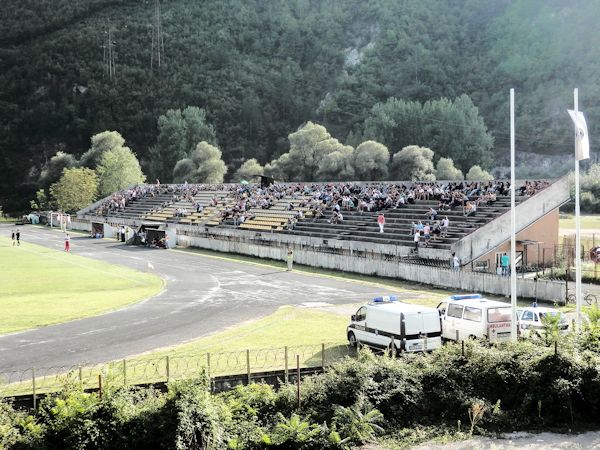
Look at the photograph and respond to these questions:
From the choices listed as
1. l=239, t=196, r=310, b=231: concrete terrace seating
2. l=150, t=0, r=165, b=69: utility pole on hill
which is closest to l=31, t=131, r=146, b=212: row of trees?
l=239, t=196, r=310, b=231: concrete terrace seating

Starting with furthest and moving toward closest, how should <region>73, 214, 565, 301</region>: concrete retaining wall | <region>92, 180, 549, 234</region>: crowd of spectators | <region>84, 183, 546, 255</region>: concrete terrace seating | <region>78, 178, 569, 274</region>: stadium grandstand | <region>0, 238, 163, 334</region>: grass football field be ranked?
<region>92, 180, 549, 234</region>: crowd of spectators → <region>84, 183, 546, 255</region>: concrete terrace seating → <region>78, 178, 569, 274</region>: stadium grandstand → <region>73, 214, 565, 301</region>: concrete retaining wall → <region>0, 238, 163, 334</region>: grass football field

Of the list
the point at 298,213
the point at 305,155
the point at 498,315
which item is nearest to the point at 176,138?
the point at 305,155

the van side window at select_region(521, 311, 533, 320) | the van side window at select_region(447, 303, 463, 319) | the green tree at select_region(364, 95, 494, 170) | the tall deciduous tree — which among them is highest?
the green tree at select_region(364, 95, 494, 170)

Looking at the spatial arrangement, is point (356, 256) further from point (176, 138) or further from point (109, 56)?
point (109, 56)

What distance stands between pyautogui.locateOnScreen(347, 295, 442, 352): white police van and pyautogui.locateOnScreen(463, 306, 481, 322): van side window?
2.11 metres

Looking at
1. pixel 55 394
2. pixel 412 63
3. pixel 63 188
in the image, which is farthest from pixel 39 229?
pixel 412 63

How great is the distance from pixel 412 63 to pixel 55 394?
16628cm

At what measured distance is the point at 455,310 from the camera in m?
24.5

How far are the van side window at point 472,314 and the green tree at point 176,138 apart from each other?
448ft

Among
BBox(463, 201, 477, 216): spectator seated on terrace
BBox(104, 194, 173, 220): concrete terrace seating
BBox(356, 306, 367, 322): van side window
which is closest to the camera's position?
BBox(356, 306, 367, 322): van side window

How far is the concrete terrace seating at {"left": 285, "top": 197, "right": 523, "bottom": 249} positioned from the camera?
145ft

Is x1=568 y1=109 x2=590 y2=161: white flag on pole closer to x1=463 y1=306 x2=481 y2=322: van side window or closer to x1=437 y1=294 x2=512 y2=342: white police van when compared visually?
x1=437 y1=294 x2=512 y2=342: white police van

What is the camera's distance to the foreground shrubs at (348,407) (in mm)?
14250

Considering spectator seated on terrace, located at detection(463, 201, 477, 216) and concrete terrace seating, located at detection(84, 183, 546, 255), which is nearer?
concrete terrace seating, located at detection(84, 183, 546, 255)
